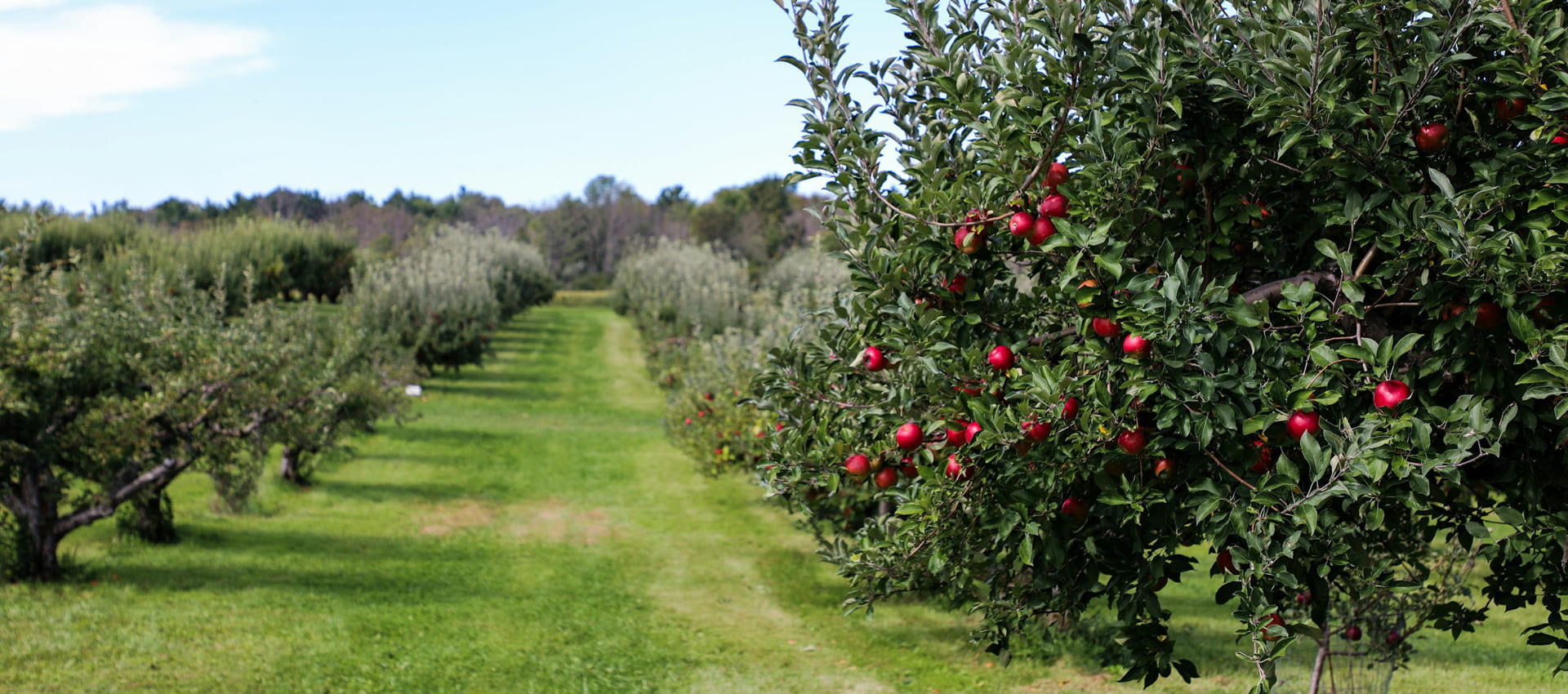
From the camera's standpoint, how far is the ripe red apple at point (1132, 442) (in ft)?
10.7

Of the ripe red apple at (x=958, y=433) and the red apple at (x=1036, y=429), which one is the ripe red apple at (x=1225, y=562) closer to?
the red apple at (x=1036, y=429)

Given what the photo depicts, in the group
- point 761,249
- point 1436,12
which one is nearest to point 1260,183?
point 1436,12

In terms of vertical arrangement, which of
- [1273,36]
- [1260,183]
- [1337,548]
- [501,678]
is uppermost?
[1273,36]

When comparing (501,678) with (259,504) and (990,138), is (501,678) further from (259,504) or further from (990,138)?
(259,504)

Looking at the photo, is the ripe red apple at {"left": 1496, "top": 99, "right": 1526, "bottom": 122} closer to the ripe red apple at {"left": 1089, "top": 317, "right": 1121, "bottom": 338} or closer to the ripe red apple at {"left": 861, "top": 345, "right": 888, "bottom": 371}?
the ripe red apple at {"left": 1089, "top": 317, "right": 1121, "bottom": 338}

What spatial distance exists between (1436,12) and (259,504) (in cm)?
1516

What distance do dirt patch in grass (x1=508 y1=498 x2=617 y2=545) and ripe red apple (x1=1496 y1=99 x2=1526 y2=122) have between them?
11809 millimetres

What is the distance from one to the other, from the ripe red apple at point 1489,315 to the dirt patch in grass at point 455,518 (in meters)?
12.6

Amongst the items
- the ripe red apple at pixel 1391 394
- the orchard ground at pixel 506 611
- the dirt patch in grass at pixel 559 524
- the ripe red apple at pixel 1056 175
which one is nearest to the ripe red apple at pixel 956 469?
the ripe red apple at pixel 1056 175

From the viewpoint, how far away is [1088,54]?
3387mm

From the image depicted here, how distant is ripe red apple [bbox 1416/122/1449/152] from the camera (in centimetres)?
323

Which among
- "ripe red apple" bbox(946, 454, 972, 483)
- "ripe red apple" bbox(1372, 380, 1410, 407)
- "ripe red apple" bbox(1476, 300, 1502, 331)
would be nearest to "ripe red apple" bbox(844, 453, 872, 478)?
"ripe red apple" bbox(946, 454, 972, 483)

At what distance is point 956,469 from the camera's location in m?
3.66

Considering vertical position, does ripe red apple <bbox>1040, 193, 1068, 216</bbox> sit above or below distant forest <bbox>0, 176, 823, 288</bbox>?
below
